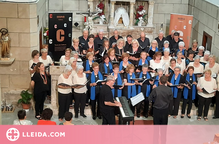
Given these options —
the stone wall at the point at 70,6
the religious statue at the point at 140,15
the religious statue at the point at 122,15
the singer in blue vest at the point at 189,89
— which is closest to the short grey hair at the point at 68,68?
the singer in blue vest at the point at 189,89

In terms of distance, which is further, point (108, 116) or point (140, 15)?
point (140, 15)

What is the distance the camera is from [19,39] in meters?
9.75

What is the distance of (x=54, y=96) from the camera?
948cm

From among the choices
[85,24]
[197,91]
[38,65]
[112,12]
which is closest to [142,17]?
[112,12]

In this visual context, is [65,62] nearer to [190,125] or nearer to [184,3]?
[190,125]

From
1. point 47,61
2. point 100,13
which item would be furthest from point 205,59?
point 100,13

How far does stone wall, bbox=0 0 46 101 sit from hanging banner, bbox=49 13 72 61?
79cm

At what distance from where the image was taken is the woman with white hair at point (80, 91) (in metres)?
8.77

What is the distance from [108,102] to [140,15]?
7342 millimetres

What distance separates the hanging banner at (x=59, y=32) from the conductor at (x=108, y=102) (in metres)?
3.39

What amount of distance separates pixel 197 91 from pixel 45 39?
6056 mm

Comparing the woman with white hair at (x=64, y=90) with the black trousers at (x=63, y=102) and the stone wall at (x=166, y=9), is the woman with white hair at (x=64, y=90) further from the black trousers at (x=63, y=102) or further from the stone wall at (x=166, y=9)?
the stone wall at (x=166, y=9)

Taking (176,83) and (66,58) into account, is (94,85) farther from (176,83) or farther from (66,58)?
(176,83)

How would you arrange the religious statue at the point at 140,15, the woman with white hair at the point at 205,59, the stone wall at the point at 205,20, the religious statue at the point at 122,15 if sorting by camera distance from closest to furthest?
the woman with white hair at the point at 205,59
the stone wall at the point at 205,20
the religious statue at the point at 122,15
the religious statue at the point at 140,15
